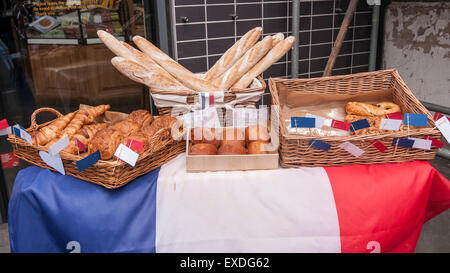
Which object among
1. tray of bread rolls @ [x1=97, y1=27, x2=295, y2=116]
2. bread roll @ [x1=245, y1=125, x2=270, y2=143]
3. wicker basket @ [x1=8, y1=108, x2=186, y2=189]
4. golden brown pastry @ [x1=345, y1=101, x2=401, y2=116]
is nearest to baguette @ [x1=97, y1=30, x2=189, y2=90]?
tray of bread rolls @ [x1=97, y1=27, x2=295, y2=116]

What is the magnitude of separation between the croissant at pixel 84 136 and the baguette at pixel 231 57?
0.59m

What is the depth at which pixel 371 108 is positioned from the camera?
178 centimetres

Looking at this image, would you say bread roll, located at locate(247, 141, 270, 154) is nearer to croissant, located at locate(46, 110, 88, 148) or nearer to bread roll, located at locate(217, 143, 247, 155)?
bread roll, located at locate(217, 143, 247, 155)

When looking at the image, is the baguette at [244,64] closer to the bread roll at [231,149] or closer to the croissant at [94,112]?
the bread roll at [231,149]

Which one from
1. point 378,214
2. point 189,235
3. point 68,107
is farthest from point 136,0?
point 378,214

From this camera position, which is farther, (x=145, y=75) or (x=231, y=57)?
(x=231, y=57)

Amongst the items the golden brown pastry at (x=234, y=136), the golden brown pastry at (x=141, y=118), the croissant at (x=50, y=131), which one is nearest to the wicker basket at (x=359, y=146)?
the golden brown pastry at (x=234, y=136)

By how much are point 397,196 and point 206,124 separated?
831 mm

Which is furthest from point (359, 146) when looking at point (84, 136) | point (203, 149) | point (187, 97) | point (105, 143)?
point (84, 136)

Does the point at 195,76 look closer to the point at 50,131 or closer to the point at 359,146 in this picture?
the point at 50,131

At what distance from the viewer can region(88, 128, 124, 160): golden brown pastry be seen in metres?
1.42

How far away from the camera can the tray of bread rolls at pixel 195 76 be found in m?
1.66

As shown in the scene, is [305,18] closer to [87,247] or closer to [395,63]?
[395,63]

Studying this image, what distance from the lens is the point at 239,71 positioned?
5.87 feet
